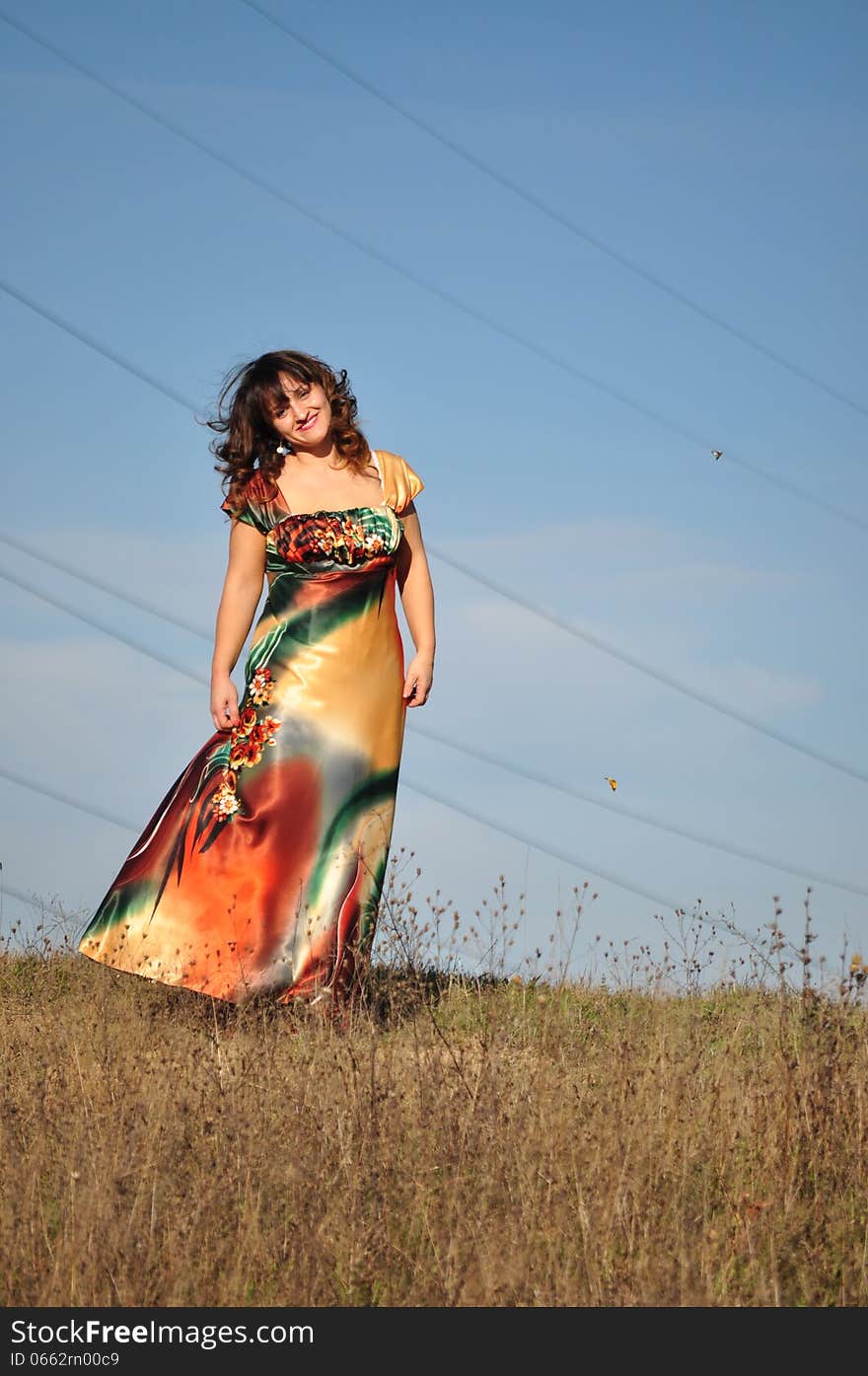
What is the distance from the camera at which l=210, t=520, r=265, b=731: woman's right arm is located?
617cm

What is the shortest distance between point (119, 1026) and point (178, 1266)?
8.02 feet

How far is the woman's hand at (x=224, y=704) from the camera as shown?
6.16 metres

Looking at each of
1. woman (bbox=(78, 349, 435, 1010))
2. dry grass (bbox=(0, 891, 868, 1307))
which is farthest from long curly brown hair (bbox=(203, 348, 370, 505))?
dry grass (bbox=(0, 891, 868, 1307))

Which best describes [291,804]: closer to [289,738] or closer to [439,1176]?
[289,738]

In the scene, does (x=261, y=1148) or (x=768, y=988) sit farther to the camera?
(x=768, y=988)

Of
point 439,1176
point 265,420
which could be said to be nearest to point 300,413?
point 265,420

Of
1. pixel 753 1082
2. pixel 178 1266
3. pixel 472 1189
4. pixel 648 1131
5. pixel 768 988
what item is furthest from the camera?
pixel 768 988

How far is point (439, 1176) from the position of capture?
13.6 feet

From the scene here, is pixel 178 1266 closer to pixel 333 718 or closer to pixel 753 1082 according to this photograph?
pixel 753 1082

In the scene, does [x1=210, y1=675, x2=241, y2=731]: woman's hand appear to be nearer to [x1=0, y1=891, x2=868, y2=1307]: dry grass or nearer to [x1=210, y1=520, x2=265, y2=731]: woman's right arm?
[x1=210, y1=520, x2=265, y2=731]: woman's right arm

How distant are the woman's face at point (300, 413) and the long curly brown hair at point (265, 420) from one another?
0.8 inches

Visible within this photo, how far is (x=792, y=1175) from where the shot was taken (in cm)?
414

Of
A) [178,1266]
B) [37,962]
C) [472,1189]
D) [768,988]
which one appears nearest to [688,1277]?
[472,1189]

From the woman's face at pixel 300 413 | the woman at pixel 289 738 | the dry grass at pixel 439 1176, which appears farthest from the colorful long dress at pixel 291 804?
the dry grass at pixel 439 1176
